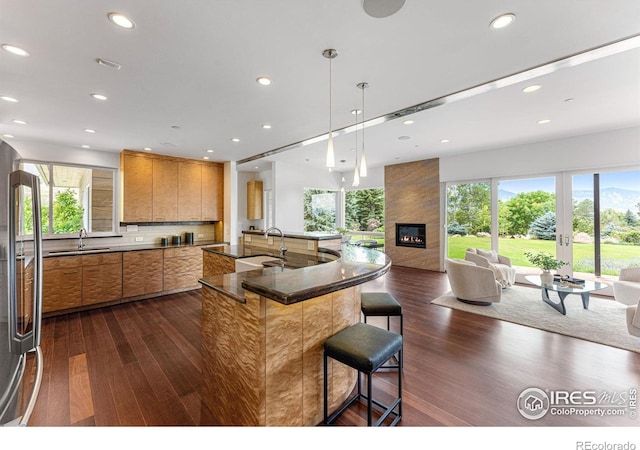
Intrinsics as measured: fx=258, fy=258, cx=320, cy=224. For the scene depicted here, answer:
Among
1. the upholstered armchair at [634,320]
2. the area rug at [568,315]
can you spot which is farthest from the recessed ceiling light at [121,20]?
the upholstered armchair at [634,320]

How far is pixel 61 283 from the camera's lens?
3883mm

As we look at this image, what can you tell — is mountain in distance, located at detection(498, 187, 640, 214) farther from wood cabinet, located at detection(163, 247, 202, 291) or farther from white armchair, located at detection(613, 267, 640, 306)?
wood cabinet, located at detection(163, 247, 202, 291)

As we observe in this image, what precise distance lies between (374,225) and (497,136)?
444 cm

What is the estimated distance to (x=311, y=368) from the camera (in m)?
1.76

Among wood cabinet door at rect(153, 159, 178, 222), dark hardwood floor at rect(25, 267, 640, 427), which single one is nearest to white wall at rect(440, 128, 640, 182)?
dark hardwood floor at rect(25, 267, 640, 427)

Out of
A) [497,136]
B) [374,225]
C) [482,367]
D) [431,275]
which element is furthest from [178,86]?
[374,225]

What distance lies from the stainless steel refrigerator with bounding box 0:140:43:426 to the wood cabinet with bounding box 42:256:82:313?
3.15 meters

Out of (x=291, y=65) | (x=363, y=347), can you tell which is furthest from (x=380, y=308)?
(x=291, y=65)

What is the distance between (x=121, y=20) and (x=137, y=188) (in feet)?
12.9

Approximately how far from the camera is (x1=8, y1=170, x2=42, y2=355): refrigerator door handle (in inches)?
48.5

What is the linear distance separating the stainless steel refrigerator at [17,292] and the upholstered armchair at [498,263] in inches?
226

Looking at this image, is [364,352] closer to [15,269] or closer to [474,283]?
[15,269]

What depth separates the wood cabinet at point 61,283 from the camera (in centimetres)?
376

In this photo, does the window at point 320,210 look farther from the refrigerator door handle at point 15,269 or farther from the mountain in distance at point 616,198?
the refrigerator door handle at point 15,269
